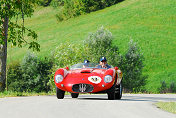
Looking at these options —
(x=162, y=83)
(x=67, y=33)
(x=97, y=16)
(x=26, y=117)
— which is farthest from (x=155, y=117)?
(x=97, y=16)

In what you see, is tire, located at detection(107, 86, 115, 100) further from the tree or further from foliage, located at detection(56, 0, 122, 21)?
foliage, located at detection(56, 0, 122, 21)

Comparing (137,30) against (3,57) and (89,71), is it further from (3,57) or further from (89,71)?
(89,71)

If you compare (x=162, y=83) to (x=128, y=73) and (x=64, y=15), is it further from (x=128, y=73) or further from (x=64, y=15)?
(x=64, y=15)

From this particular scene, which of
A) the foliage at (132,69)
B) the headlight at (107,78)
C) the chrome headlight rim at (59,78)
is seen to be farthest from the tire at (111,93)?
the foliage at (132,69)

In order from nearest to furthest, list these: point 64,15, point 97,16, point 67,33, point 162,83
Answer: point 162,83 < point 67,33 < point 97,16 < point 64,15

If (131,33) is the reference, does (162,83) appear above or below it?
below

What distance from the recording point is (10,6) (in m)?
20.8

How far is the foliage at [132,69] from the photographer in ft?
188

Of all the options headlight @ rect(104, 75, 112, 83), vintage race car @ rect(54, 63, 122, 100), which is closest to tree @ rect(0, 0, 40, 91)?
vintage race car @ rect(54, 63, 122, 100)

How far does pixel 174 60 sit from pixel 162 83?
1449 centimetres

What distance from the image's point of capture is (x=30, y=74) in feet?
205

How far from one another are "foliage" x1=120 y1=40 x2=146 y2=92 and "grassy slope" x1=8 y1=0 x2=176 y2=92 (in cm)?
155

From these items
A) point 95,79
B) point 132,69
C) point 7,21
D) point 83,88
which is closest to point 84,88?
point 83,88

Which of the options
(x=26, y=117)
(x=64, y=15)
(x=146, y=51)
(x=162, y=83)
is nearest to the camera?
(x=26, y=117)
